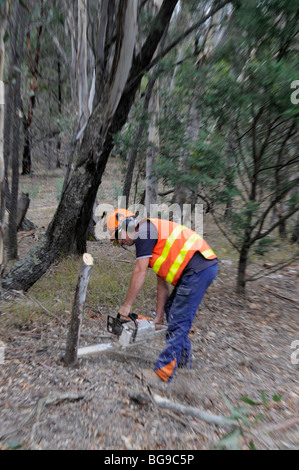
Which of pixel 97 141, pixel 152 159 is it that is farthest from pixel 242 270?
pixel 152 159

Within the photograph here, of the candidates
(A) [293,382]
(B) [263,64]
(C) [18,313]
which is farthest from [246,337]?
(B) [263,64]

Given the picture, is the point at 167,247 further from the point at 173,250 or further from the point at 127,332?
the point at 127,332

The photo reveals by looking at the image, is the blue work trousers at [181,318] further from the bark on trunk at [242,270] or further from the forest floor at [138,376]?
the bark on trunk at [242,270]

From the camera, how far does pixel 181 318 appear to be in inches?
130

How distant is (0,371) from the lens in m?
3.11

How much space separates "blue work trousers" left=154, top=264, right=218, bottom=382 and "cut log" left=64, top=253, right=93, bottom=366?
85 cm

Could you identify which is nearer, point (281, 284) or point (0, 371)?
point (0, 371)

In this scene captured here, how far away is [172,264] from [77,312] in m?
1.04

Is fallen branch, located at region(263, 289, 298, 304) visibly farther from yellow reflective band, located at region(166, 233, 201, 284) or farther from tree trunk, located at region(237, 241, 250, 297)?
yellow reflective band, located at region(166, 233, 201, 284)

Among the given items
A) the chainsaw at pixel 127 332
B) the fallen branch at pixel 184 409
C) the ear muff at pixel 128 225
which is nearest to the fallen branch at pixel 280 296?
the chainsaw at pixel 127 332

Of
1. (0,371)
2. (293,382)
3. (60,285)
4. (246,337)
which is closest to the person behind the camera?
Result: (0,371)
